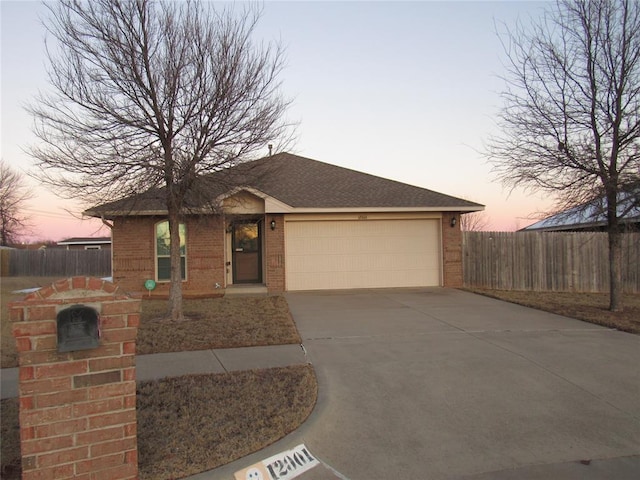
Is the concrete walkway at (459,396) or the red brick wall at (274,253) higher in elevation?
the red brick wall at (274,253)

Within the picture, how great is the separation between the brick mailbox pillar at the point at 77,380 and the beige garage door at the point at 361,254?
34.7ft

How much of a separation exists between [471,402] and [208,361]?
3486 mm

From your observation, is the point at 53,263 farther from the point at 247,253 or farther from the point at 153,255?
the point at 247,253

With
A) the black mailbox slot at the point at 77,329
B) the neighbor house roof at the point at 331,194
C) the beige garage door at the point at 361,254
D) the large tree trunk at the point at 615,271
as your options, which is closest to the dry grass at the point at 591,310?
the large tree trunk at the point at 615,271

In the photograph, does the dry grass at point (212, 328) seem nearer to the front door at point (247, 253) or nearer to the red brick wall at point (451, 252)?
the front door at point (247, 253)

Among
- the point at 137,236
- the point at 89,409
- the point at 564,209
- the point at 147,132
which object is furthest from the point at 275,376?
the point at 137,236

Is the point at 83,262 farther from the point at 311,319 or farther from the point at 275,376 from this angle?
the point at 275,376

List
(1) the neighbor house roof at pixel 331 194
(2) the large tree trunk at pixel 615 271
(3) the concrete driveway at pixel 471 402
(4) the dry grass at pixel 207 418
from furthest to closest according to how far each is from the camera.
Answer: (1) the neighbor house roof at pixel 331 194, (2) the large tree trunk at pixel 615 271, (3) the concrete driveway at pixel 471 402, (4) the dry grass at pixel 207 418

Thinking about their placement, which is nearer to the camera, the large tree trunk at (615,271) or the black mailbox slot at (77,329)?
the black mailbox slot at (77,329)

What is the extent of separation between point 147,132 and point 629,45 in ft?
31.6

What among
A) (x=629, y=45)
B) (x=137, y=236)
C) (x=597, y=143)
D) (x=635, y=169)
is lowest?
(x=137, y=236)

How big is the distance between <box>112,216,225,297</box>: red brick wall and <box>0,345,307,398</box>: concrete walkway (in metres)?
6.56

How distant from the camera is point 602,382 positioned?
532 cm

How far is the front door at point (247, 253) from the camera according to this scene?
47.7 ft
